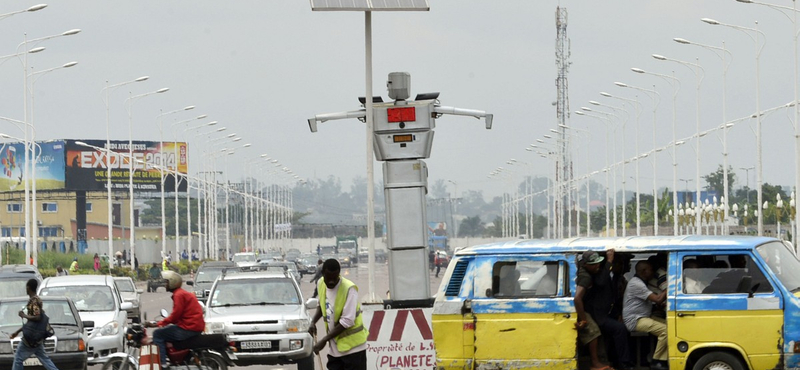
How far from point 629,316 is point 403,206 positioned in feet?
17.1

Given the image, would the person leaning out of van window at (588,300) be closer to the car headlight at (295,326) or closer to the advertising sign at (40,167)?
the car headlight at (295,326)

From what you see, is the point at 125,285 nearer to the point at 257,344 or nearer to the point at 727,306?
the point at 257,344

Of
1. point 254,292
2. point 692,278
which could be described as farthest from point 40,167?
point 692,278

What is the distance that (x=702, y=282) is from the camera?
13.6 m

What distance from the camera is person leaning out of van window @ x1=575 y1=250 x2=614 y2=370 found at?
44.3 feet

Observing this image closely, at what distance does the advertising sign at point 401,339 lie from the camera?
46.9 feet

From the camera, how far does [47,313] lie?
66.5 ft

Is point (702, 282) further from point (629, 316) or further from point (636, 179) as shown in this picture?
point (636, 179)

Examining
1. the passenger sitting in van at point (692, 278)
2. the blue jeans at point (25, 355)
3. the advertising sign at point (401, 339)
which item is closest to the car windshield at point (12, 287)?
the blue jeans at point (25, 355)

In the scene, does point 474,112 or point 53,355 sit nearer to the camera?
point 53,355

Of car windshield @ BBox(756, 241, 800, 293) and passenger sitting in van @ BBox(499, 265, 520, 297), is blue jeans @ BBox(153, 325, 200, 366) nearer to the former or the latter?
passenger sitting in van @ BBox(499, 265, 520, 297)

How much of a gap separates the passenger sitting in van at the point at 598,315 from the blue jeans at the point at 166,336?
193 inches

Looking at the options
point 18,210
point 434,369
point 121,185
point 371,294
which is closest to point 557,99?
point 121,185

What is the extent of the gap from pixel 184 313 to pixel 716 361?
20.1ft
